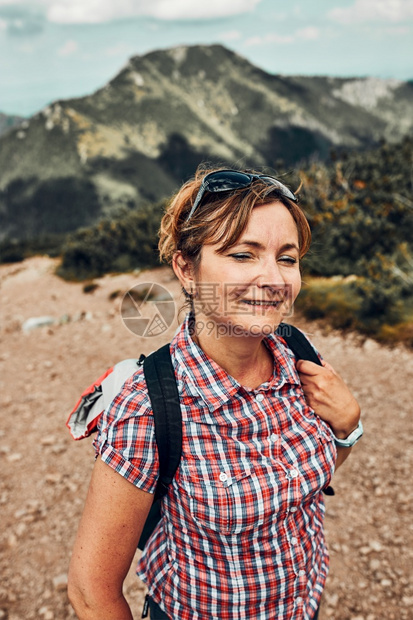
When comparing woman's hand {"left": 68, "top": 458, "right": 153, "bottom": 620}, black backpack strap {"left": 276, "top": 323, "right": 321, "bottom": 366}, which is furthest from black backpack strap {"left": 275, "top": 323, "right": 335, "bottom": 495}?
woman's hand {"left": 68, "top": 458, "right": 153, "bottom": 620}

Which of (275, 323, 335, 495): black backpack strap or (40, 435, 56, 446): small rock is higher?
(275, 323, 335, 495): black backpack strap

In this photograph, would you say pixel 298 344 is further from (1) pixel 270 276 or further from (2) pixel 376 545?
(2) pixel 376 545

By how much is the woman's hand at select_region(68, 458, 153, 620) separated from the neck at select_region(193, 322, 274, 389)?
587 millimetres

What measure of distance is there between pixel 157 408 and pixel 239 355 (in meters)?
0.43

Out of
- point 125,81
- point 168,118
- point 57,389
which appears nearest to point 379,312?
point 57,389

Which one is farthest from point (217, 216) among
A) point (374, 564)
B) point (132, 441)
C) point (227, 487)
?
point (374, 564)

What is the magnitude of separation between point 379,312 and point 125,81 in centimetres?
9957

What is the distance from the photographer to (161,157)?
3091 inches

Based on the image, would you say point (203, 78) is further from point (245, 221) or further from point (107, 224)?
point (245, 221)

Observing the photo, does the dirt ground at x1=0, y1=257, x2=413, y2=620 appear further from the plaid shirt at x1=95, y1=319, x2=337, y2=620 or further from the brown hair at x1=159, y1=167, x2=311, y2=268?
the brown hair at x1=159, y1=167, x2=311, y2=268

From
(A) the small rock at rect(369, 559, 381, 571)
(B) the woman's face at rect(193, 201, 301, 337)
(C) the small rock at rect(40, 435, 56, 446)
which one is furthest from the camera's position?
(C) the small rock at rect(40, 435, 56, 446)

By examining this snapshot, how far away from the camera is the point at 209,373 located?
1.62 m

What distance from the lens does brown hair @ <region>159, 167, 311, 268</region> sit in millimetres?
1515

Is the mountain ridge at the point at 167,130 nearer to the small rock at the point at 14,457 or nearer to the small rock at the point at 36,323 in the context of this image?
the small rock at the point at 36,323
